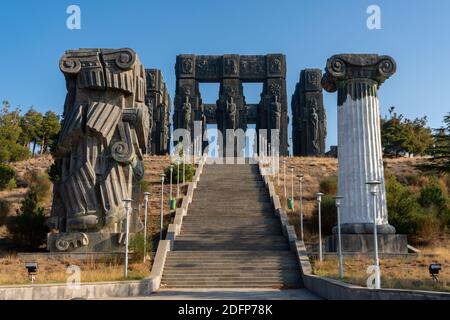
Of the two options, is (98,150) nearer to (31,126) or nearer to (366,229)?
(366,229)

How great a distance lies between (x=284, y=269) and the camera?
16.1 m

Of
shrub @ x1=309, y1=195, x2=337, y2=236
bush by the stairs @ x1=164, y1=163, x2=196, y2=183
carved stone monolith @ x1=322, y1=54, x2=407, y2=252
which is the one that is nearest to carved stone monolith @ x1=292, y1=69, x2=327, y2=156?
bush by the stairs @ x1=164, y1=163, x2=196, y2=183

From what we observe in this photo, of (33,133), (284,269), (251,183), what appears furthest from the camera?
(33,133)

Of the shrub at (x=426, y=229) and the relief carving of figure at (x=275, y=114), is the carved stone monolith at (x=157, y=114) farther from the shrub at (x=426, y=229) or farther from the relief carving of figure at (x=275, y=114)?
the shrub at (x=426, y=229)

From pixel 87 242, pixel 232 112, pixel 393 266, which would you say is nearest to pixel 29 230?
pixel 87 242

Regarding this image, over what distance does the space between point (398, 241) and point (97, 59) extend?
11.9 meters

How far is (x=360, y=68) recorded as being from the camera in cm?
1942

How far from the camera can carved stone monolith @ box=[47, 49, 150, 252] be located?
58.6 ft

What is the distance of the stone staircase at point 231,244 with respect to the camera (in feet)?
50.4

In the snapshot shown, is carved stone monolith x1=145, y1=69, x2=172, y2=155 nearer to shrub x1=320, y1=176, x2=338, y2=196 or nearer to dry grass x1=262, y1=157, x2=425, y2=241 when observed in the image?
dry grass x1=262, y1=157, x2=425, y2=241

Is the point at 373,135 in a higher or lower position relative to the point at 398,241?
higher

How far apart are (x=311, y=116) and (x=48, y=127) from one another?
103ft
